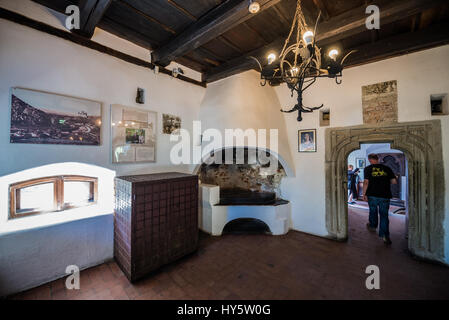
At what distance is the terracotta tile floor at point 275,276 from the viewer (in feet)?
6.49

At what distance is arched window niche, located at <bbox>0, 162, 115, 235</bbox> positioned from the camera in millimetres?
1884

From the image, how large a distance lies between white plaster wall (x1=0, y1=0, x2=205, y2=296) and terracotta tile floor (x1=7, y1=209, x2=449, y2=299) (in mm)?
261

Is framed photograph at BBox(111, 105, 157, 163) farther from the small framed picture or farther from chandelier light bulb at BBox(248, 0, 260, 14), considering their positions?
the small framed picture

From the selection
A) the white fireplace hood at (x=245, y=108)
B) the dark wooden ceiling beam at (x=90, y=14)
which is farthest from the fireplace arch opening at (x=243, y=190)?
the dark wooden ceiling beam at (x=90, y=14)

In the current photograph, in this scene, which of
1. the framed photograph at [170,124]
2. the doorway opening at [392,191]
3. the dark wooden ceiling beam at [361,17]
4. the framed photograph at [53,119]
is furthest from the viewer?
the doorway opening at [392,191]

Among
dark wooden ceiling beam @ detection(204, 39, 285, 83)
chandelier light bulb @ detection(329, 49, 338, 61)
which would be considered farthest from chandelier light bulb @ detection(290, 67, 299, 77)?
dark wooden ceiling beam @ detection(204, 39, 285, 83)

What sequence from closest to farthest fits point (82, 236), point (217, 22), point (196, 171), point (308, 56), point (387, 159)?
point (308, 56) < point (217, 22) < point (82, 236) < point (196, 171) < point (387, 159)

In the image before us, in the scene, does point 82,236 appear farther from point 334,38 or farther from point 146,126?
point 334,38

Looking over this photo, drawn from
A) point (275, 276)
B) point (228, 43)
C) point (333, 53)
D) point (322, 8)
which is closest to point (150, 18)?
point (228, 43)

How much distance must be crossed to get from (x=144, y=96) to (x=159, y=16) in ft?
3.93

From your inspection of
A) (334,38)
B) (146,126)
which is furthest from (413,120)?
(146,126)

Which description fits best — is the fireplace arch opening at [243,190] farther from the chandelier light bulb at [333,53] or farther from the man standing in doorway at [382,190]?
the chandelier light bulb at [333,53]

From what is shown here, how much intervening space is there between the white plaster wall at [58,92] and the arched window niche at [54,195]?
0.24ft

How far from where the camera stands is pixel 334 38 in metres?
Answer: 2.30
